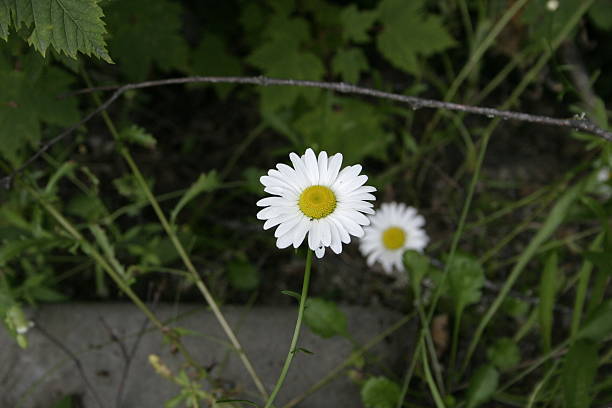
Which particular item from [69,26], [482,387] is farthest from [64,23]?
[482,387]

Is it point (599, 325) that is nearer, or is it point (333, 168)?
point (333, 168)

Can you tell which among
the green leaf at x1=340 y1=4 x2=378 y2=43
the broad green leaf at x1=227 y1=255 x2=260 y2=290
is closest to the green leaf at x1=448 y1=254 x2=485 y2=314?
the broad green leaf at x1=227 y1=255 x2=260 y2=290

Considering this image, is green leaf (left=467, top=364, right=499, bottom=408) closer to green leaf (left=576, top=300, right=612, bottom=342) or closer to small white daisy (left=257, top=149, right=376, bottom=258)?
green leaf (left=576, top=300, right=612, bottom=342)

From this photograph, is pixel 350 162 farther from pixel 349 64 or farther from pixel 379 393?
pixel 379 393

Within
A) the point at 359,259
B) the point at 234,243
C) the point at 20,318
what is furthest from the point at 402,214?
the point at 20,318

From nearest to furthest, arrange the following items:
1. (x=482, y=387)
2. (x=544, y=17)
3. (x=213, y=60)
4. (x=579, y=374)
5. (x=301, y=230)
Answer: (x=301, y=230) < (x=579, y=374) < (x=482, y=387) < (x=544, y=17) < (x=213, y=60)

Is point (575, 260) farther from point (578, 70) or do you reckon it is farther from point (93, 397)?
point (93, 397)

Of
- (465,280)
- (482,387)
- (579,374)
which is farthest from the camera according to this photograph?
(465,280)
